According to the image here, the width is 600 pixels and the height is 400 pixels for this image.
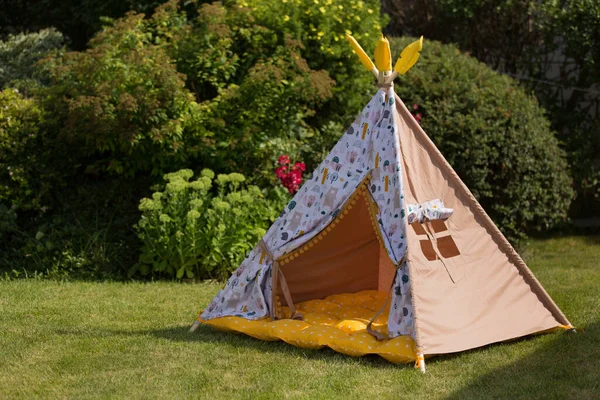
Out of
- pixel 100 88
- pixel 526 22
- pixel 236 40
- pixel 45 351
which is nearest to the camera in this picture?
pixel 45 351

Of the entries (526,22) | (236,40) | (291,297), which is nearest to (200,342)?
(291,297)

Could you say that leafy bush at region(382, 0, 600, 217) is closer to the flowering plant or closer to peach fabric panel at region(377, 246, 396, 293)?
the flowering plant

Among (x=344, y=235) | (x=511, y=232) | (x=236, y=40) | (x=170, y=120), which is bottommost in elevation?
(x=511, y=232)

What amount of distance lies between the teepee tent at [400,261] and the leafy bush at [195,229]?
1.63 m

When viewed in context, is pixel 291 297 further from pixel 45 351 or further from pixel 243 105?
pixel 243 105

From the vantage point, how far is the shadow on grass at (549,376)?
4.59 meters

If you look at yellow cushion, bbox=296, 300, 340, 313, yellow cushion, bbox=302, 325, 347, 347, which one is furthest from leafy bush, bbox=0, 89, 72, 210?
yellow cushion, bbox=302, 325, 347, 347

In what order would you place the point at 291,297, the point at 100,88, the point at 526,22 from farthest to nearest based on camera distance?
the point at 526,22, the point at 100,88, the point at 291,297

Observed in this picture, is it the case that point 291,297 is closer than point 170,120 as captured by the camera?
Yes

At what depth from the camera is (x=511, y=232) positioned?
8.80 metres

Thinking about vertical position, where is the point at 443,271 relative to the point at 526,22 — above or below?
below

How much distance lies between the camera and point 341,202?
5.64 m

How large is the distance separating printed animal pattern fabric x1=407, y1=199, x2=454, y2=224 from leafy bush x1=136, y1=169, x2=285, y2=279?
2.56 meters

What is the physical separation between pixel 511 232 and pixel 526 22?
10.6 feet
